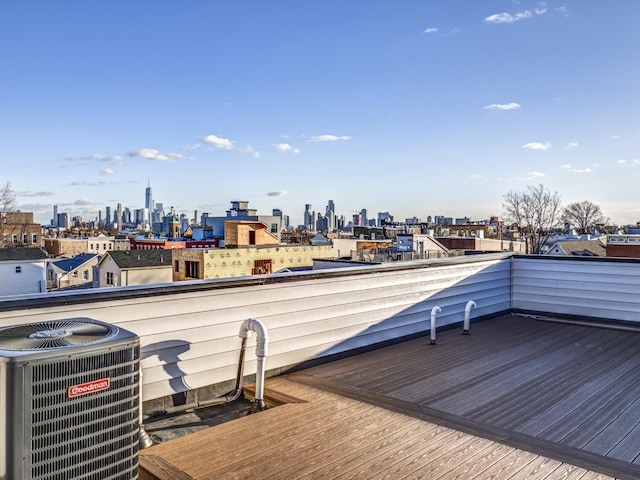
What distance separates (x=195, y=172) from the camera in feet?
164

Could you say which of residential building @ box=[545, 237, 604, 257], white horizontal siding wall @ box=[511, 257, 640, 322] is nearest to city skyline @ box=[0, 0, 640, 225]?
residential building @ box=[545, 237, 604, 257]

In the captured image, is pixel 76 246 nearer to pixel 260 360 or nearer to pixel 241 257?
pixel 241 257

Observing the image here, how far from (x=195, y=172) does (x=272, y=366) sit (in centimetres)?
4861

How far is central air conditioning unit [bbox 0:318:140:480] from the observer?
146 cm

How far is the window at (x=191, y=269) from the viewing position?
2403 cm

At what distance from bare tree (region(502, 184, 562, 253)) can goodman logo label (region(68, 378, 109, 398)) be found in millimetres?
31357

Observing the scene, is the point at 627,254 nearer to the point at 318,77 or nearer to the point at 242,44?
the point at 318,77

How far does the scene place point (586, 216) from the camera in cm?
5000

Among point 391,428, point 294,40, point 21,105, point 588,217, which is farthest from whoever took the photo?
point 588,217

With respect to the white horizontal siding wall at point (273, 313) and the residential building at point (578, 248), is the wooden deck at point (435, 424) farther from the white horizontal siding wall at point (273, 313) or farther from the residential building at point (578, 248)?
the residential building at point (578, 248)

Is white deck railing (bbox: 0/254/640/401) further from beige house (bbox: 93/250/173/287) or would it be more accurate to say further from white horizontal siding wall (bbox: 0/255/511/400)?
beige house (bbox: 93/250/173/287)

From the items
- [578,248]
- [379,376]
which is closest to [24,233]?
[578,248]

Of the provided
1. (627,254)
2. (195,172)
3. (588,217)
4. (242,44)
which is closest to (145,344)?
(242,44)

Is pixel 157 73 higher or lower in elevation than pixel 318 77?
higher
